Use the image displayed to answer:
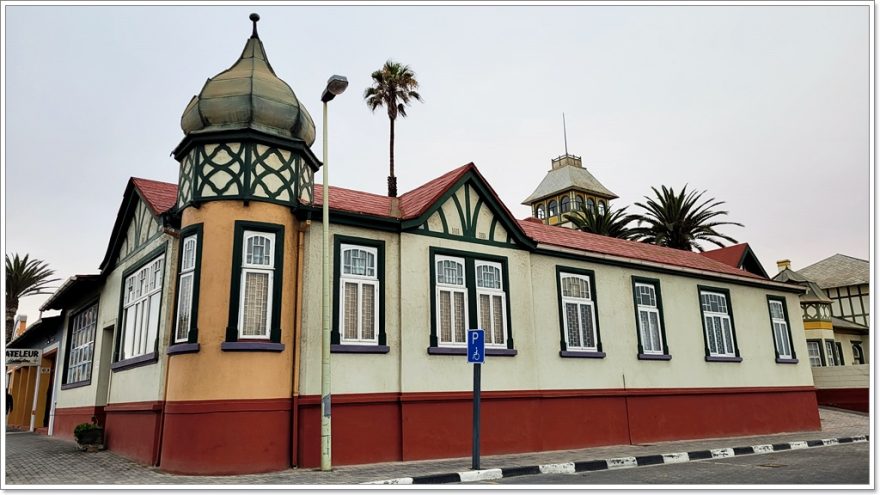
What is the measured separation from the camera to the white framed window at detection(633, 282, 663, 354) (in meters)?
17.0

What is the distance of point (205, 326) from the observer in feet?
36.6

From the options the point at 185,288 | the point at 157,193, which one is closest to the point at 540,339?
the point at 185,288

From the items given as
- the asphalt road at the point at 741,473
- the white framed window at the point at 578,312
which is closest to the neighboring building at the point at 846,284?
the white framed window at the point at 578,312

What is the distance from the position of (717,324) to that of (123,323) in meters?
16.1

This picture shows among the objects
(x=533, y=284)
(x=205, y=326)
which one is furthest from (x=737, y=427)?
(x=205, y=326)

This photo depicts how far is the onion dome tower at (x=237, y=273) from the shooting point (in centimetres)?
1080

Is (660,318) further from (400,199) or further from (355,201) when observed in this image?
(355,201)

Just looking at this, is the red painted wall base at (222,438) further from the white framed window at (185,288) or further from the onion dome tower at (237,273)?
the white framed window at (185,288)

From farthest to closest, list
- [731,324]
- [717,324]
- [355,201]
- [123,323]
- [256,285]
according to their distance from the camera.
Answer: [731,324] < [717,324] < [123,323] < [355,201] < [256,285]

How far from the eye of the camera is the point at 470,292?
554 inches

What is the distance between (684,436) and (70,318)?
19.1 metres

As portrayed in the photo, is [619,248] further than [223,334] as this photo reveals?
Yes

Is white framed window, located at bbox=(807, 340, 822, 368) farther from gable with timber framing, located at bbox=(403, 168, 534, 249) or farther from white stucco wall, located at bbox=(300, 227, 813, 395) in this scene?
gable with timber framing, located at bbox=(403, 168, 534, 249)

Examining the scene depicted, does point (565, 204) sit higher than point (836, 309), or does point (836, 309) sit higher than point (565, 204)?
point (565, 204)
